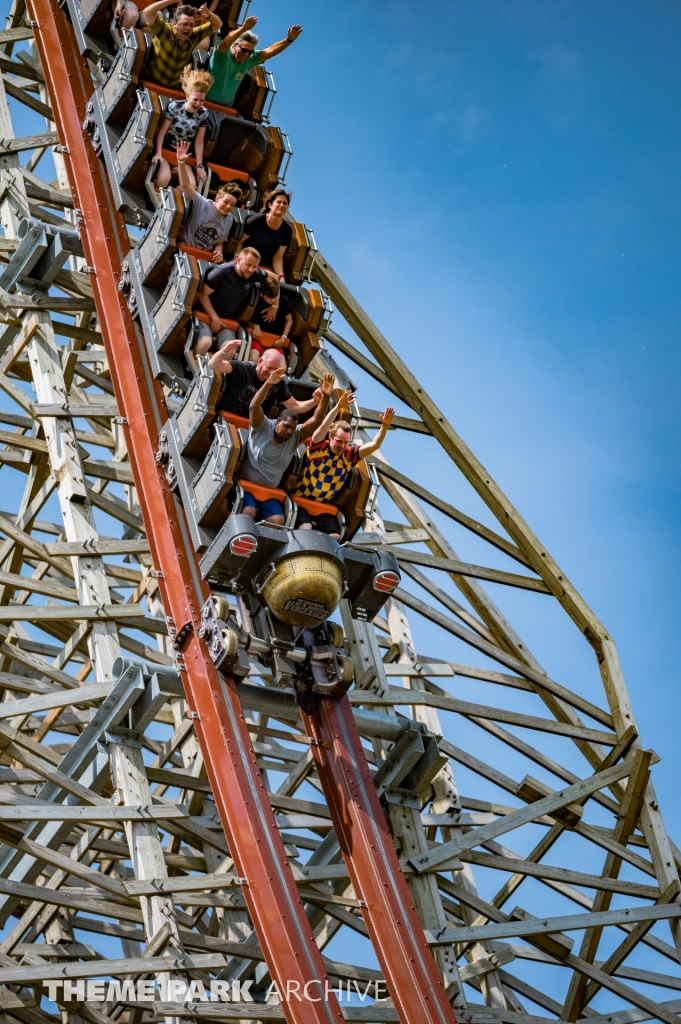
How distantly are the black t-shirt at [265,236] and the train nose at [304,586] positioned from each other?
294 centimetres

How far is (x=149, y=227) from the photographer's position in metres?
11.2

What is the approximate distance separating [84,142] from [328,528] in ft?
13.1

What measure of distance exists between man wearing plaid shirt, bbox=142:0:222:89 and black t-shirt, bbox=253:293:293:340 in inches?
83.5

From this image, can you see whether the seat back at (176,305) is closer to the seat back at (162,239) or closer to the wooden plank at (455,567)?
the seat back at (162,239)

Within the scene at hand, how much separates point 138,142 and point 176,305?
1.63 meters

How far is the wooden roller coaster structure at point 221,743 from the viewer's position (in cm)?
925

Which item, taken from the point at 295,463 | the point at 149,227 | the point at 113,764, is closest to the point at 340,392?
the point at 295,463

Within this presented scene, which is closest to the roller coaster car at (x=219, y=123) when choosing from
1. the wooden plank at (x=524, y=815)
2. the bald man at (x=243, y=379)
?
the bald man at (x=243, y=379)

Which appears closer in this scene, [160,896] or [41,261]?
[160,896]

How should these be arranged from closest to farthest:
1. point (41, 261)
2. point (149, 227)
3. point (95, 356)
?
1. point (149, 227)
2. point (41, 261)
3. point (95, 356)

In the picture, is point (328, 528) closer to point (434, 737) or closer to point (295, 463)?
point (295, 463)

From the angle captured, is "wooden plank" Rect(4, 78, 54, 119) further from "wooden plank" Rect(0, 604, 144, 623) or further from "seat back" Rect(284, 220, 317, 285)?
"wooden plank" Rect(0, 604, 144, 623)

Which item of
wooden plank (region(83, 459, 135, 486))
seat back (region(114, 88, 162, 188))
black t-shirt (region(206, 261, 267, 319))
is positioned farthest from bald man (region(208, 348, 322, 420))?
wooden plank (region(83, 459, 135, 486))

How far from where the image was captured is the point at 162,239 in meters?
10.9
